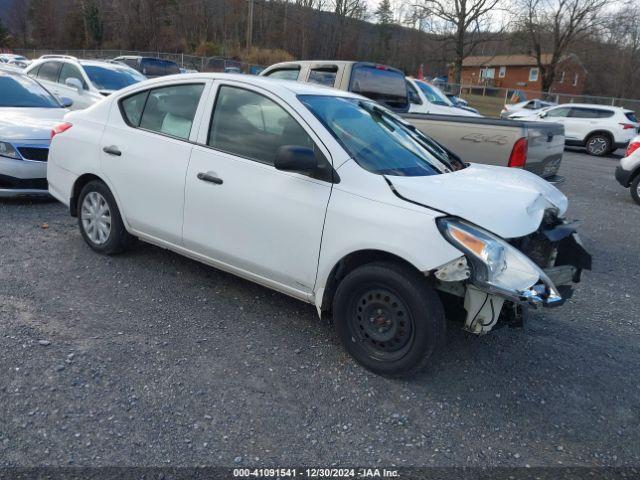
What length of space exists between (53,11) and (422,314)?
73.5m

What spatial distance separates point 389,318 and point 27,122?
19.1ft

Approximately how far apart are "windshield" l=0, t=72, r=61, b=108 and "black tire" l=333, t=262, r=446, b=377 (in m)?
6.47

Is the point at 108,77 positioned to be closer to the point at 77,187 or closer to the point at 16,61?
the point at 77,187

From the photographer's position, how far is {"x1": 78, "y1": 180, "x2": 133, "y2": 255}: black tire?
15.2 ft

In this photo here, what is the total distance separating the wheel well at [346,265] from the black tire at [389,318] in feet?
0.22

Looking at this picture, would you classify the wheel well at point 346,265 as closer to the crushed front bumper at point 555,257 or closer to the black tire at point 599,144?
the crushed front bumper at point 555,257

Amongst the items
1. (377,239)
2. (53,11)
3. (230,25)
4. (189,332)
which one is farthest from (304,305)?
(53,11)

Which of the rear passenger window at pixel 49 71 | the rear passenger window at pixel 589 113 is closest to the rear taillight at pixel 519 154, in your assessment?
the rear passenger window at pixel 49 71

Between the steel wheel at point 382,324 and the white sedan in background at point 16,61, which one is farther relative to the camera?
the white sedan in background at point 16,61

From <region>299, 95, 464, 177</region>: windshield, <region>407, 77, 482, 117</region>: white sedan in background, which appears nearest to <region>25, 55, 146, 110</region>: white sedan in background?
<region>407, 77, 482, 117</region>: white sedan in background

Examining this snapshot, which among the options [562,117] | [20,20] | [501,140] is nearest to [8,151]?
[501,140]

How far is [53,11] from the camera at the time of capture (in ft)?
205

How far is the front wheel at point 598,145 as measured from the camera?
57.8 feet

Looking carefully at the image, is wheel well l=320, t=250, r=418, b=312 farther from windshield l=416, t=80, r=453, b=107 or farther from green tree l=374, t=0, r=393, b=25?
green tree l=374, t=0, r=393, b=25
